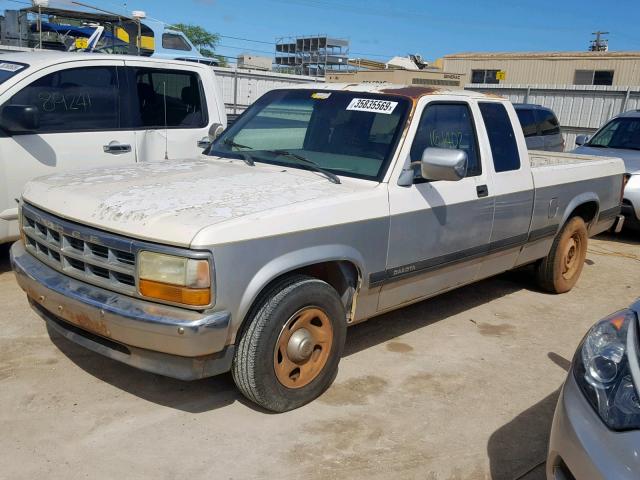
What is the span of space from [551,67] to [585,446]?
36014 millimetres

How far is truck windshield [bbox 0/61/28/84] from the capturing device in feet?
18.2

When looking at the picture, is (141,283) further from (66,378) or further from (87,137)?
(87,137)

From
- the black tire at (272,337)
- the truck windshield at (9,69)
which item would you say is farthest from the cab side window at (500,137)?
the truck windshield at (9,69)

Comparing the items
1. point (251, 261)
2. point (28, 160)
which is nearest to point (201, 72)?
point (28, 160)

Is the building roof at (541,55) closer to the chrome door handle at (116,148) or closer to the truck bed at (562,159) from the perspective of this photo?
the truck bed at (562,159)

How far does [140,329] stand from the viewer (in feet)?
10.1

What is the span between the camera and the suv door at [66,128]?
5.41 metres

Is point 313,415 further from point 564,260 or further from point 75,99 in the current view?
point 75,99

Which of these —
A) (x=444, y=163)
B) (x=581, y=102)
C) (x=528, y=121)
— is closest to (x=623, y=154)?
(x=528, y=121)

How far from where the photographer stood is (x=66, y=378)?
384 cm

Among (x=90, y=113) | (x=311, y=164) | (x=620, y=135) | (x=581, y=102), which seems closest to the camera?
(x=311, y=164)

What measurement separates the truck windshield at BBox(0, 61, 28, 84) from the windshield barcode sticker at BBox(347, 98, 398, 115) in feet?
10.2

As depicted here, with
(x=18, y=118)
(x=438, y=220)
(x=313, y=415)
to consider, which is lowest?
(x=313, y=415)

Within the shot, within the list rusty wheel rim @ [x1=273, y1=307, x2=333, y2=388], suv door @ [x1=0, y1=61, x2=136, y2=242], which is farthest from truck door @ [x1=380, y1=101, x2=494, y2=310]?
suv door @ [x1=0, y1=61, x2=136, y2=242]
